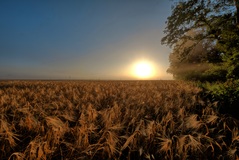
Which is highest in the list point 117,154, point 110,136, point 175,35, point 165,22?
point 165,22

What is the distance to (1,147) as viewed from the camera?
294 cm

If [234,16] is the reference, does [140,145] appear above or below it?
below

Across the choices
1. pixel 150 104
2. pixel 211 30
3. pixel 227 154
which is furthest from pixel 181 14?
pixel 227 154

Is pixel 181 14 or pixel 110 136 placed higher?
pixel 181 14

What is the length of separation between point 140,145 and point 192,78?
88.9 ft

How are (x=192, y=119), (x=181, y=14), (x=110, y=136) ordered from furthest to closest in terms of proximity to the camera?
1. (x=181, y=14)
2. (x=192, y=119)
3. (x=110, y=136)

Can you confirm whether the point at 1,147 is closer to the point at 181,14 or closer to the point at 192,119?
the point at 192,119

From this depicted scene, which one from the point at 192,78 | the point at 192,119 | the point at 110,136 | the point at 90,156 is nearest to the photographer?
the point at 90,156

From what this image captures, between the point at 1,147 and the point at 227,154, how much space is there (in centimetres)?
374

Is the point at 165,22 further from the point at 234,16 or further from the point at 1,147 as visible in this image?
the point at 1,147

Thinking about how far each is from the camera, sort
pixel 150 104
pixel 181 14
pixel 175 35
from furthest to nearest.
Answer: pixel 175 35
pixel 181 14
pixel 150 104

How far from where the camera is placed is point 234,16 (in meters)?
15.8

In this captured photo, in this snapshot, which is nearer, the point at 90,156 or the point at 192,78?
the point at 90,156

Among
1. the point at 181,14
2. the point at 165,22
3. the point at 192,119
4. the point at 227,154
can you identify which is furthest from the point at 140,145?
the point at 165,22
